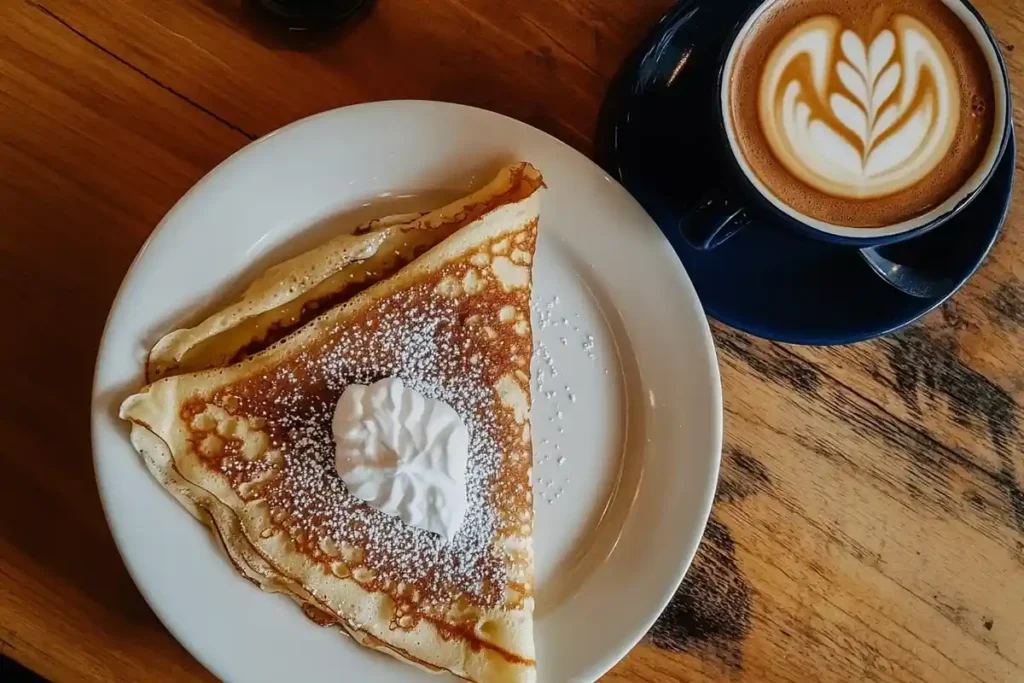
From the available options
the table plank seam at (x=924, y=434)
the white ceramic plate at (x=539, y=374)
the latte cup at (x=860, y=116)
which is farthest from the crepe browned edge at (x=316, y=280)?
the table plank seam at (x=924, y=434)

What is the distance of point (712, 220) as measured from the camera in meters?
1.07

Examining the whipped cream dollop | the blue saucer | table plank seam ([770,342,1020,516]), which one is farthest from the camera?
table plank seam ([770,342,1020,516])

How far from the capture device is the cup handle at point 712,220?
1064 millimetres

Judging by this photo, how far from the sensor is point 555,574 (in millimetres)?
1231

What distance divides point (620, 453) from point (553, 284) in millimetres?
258

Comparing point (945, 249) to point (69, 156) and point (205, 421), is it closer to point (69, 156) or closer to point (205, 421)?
point (205, 421)

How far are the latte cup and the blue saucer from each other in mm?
103

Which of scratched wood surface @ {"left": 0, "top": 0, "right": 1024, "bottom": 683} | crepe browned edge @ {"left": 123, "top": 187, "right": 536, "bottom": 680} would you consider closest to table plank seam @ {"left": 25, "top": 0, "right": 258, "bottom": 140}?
scratched wood surface @ {"left": 0, "top": 0, "right": 1024, "bottom": 683}

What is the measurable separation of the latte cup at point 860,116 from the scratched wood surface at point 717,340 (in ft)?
0.91

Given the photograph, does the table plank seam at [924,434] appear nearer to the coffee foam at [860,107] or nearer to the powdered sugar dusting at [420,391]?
the coffee foam at [860,107]

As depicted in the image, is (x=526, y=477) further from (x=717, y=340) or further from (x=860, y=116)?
(x=860, y=116)

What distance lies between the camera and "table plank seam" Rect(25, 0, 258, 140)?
1.17 meters

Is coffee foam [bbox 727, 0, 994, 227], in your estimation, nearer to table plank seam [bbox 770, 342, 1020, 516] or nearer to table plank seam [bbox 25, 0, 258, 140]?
table plank seam [bbox 770, 342, 1020, 516]

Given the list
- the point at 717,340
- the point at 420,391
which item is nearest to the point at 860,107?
the point at 717,340
